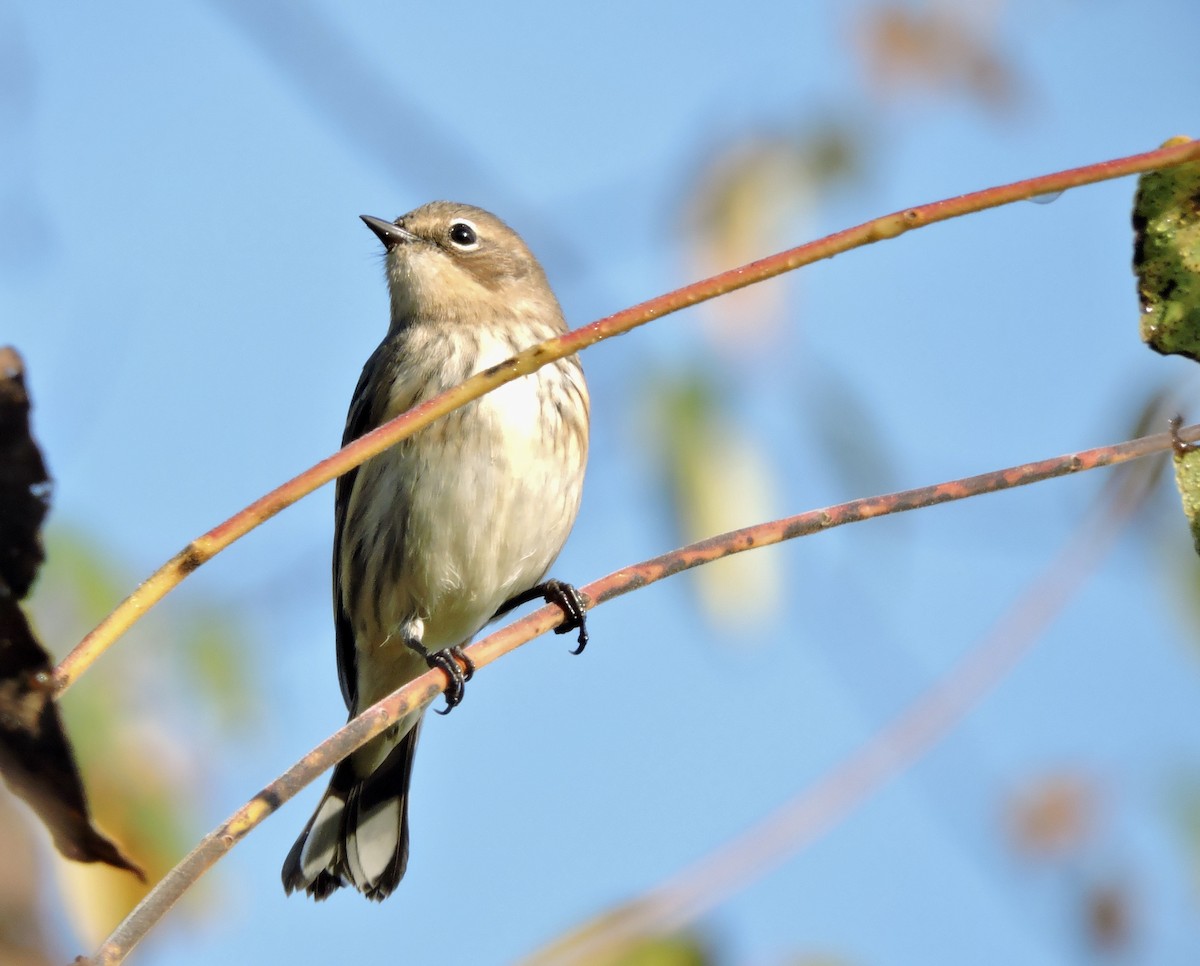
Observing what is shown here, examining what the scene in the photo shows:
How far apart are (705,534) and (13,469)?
245cm

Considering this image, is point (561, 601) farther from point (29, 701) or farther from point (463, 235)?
point (29, 701)

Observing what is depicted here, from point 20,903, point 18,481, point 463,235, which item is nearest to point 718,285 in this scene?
point 18,481

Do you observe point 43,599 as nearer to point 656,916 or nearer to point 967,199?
point 656,916

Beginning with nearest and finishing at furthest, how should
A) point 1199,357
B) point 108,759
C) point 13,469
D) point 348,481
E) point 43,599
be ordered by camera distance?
point 13,469
point 1199,357
point 108,759
point 43,599
point 348,481

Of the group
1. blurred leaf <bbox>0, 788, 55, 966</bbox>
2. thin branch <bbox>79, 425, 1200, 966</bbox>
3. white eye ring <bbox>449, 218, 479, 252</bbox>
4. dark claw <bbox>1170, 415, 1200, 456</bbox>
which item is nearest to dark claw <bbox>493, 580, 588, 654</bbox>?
white eye ring <bbox>449, 218, 479, 252</bbox>

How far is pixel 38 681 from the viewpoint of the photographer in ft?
3.65

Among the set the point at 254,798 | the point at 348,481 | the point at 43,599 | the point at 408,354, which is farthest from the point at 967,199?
the point at 348,481

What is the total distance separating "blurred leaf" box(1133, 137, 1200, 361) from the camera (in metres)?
1.35

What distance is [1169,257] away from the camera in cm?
Answer: 139

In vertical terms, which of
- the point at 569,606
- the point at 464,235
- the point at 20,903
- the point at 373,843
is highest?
the point at 20,903

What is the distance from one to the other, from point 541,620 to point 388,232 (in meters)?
3.30

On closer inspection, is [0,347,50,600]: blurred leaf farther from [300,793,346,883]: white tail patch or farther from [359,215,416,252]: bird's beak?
[359,215,416,252]: bird's beak

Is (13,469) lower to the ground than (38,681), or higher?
higher

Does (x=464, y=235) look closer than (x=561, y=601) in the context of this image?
No
